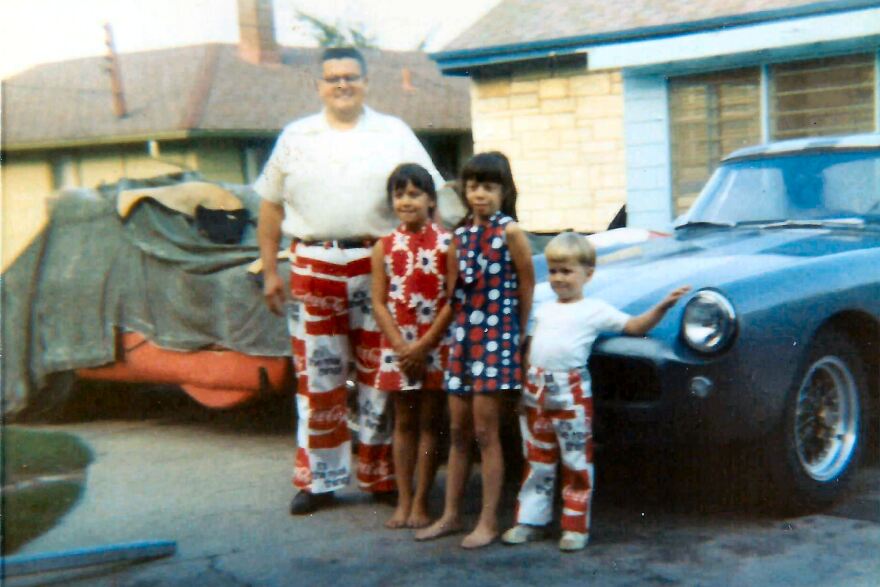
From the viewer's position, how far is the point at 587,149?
36.6 ft

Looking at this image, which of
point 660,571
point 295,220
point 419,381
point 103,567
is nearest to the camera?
point 660,571

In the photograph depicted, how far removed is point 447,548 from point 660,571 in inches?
30.9

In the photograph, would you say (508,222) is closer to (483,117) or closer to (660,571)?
(660,571)

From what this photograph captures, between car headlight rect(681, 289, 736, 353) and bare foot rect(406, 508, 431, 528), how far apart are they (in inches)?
48.0

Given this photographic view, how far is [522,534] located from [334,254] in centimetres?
133

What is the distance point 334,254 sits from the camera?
441 centimetres

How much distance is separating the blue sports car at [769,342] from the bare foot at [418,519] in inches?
30.4

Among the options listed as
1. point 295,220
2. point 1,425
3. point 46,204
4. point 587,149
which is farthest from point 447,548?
point 587,149

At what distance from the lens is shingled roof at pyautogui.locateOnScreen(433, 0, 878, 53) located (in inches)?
364

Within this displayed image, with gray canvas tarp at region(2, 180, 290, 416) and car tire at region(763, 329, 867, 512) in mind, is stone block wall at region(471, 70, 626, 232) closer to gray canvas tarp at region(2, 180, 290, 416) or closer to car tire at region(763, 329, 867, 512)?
gray canvas tarp at region(2, 180, 290, 416)

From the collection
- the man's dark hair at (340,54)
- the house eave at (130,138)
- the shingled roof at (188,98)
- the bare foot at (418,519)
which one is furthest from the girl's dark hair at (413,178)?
the house eave at (130,138)

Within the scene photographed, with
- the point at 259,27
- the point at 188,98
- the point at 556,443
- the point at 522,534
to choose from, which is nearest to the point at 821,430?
the point at 556,443

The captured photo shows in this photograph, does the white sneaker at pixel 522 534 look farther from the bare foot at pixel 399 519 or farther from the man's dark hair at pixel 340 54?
the man's dark hair at pixel 340 54

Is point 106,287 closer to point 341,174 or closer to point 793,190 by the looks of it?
point 341,174
